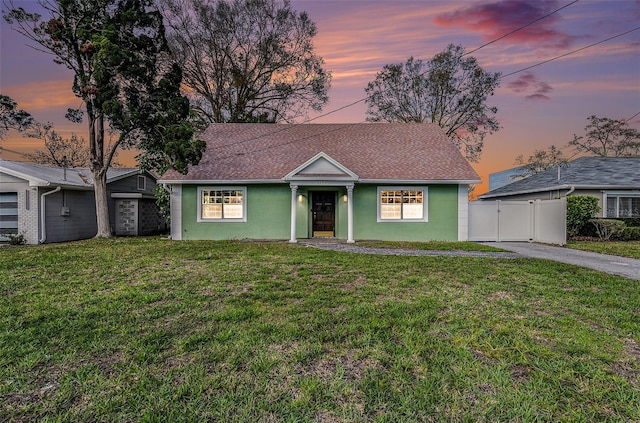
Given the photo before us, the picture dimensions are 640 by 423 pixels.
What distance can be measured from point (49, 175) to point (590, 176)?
83.4 ft

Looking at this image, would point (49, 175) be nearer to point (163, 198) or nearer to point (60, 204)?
point (60, 204)

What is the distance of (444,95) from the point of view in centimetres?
2281

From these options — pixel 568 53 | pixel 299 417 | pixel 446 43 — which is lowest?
pixel 299 417

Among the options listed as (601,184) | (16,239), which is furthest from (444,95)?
(16,239)

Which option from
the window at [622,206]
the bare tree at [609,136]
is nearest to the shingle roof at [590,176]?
the window at [622,206]

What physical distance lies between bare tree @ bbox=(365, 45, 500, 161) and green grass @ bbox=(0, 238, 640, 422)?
19.5m

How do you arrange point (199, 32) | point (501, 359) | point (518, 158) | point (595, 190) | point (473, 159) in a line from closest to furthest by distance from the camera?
1. point (501, 359)
2. point (595, 190)
3. point (199, 32)
4. point (473, 159)
5. point (518, 158)

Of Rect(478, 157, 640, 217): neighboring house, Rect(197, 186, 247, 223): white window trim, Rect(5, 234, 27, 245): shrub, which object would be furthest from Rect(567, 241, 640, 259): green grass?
Rect(5, 234, 27, 245): shrub

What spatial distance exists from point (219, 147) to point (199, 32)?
445 inches

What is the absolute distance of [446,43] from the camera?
21.8m

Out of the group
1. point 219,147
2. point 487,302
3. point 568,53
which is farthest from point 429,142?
point 487,302

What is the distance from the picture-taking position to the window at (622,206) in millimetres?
14367

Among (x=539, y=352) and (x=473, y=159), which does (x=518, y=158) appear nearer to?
(x=473, y=159)

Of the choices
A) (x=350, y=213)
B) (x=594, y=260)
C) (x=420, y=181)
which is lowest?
(x=594, y=260)
